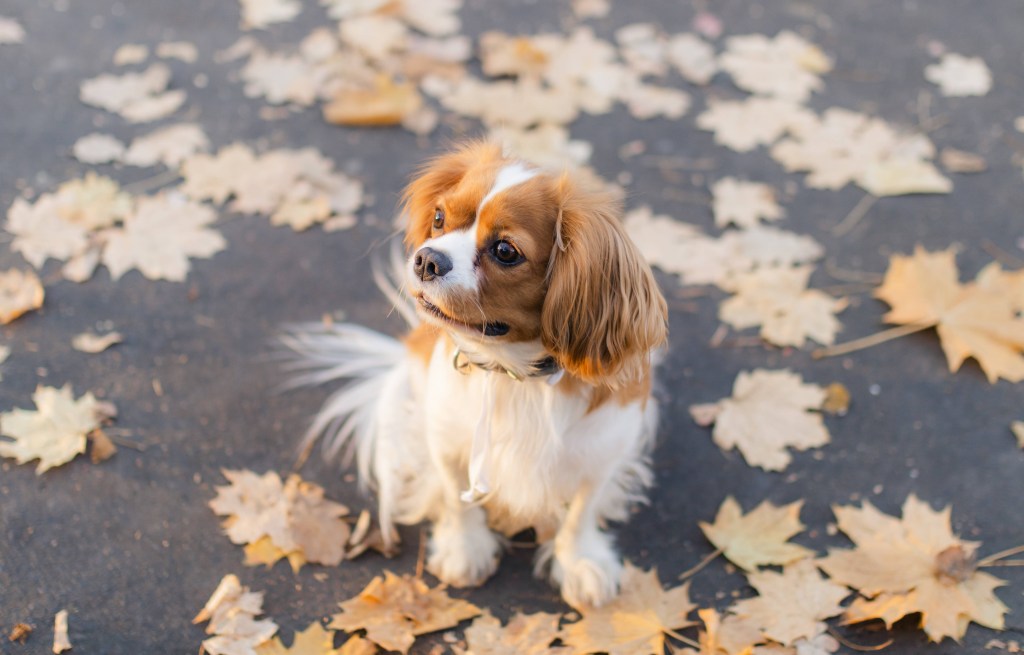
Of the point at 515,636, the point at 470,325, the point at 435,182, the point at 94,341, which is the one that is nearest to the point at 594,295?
the point at 470,325

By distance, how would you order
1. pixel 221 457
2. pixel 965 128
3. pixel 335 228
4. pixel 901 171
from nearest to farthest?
pixel 221 457 → pixel 335 228 → pixel 901 171 → pixel 965 128

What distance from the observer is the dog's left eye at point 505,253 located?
1.96m

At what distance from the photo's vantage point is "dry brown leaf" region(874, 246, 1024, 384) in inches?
122

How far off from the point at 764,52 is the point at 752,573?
3.02m

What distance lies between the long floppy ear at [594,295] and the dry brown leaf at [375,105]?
227 centimetres

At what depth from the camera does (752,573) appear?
254cm

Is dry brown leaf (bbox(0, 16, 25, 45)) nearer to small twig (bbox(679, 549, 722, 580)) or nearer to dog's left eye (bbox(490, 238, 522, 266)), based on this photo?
dog's left eye (bbox(490, 238, 522, 266))

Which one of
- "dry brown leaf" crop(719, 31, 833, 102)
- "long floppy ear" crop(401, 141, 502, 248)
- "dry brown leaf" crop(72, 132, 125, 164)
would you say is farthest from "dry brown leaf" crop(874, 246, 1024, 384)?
"dry brown leaf" crop(72, 132, 125, 164)

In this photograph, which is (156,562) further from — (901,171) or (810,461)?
(901,171)

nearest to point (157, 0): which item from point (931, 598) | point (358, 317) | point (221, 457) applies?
point (358, 317)

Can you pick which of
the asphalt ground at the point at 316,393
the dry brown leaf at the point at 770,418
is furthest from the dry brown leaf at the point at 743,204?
the dry brown leaf at the point at 770,418

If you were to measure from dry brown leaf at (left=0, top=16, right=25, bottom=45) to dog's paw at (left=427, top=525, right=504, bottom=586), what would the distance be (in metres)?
3.54

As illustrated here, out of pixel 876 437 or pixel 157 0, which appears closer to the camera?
pixel 876 437

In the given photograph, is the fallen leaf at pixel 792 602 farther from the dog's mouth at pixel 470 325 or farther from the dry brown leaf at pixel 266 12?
the dry brown leaf at pixel 266 12
